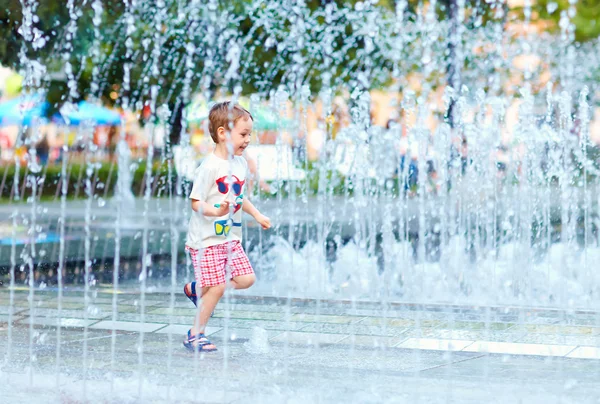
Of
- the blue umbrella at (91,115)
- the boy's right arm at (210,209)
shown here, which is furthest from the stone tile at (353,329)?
the blue umbrella at (91,115)

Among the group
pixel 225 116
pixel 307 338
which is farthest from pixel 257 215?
pixel 307 338

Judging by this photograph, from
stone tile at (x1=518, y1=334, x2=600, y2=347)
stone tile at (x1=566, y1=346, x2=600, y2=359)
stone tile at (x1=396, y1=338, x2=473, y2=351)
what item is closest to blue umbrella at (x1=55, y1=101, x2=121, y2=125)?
stone tile at (x1=396, y1=338, x2=473, y2=351)

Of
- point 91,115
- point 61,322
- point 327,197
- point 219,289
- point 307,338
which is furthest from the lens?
point 91,115

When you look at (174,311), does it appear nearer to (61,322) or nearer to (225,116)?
(61,322)

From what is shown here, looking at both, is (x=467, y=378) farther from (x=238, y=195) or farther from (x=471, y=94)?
(x=471, y=94)

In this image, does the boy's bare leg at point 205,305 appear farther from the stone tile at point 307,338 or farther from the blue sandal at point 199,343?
the stone tile at point 307,338

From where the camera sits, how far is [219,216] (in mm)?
4629

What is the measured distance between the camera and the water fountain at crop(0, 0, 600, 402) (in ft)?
19.2

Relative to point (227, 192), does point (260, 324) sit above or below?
below

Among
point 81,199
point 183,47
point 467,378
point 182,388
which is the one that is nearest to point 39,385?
point 182,388

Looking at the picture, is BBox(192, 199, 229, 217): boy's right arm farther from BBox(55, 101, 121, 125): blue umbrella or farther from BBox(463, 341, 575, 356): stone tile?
BBox(55, 101, 121, 125): blue umbrella

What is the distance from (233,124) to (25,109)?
16.5 meters

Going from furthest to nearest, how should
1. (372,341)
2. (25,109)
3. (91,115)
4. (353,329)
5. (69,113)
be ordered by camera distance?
(91,115) → (69,113) → (25,109) → (353,329) → (372,341)

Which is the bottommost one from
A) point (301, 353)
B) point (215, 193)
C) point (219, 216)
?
point (301, 353)
